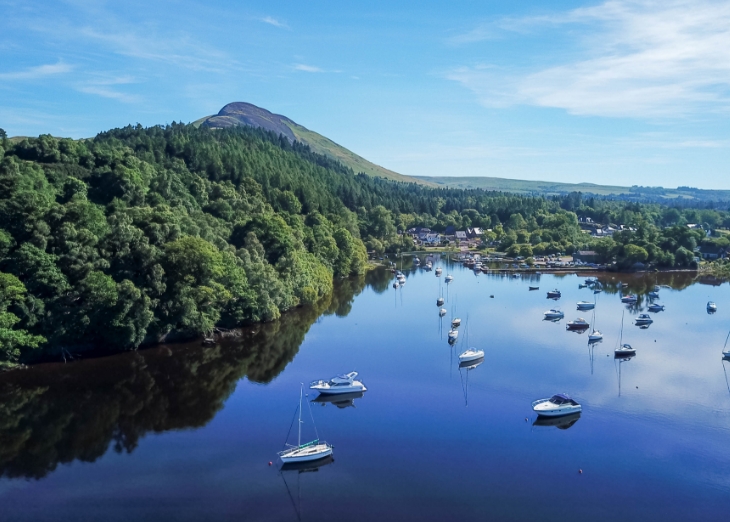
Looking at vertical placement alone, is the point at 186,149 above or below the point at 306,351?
above

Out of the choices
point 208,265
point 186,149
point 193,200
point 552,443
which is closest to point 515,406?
point 552,443

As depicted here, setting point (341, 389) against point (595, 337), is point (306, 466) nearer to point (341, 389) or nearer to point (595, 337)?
point (341, 389)

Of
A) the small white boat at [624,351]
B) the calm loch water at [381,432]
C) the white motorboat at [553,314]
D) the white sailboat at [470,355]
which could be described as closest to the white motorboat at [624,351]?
the small white boat at [624,351]

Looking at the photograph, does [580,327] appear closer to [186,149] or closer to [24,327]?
[24,327]

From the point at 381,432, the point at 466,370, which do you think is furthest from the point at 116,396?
the point at 466,370

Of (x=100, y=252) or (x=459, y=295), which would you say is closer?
(x=100, y=252)

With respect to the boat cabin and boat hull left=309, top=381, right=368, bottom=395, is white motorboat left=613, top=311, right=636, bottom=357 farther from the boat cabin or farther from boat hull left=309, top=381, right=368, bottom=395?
boat hull left=309, top=381, right=368, bottom=395
